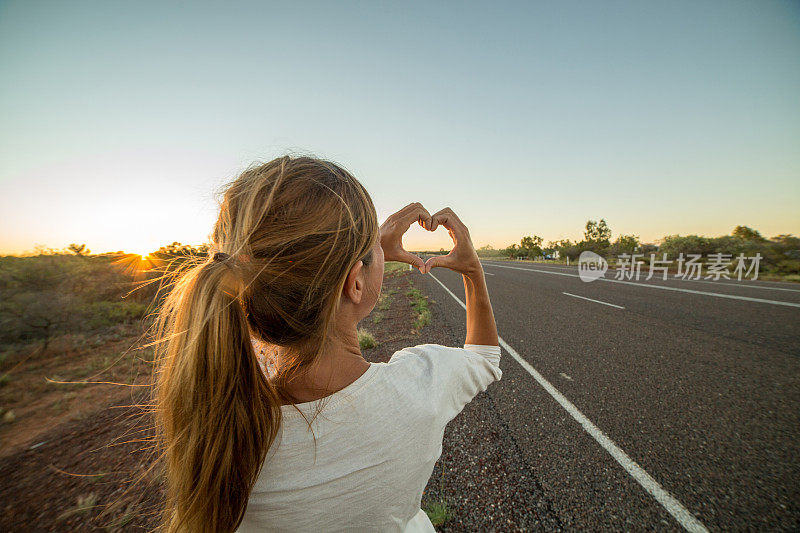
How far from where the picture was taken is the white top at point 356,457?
73 cm

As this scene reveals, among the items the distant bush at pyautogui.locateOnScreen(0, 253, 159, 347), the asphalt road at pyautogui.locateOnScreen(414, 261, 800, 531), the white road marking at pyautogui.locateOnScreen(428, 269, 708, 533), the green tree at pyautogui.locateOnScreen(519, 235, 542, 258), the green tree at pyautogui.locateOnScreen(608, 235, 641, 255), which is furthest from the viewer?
the green tree at pyautogui.locateOnScreen(519, 235, 542, 258)

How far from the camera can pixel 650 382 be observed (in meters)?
3.49

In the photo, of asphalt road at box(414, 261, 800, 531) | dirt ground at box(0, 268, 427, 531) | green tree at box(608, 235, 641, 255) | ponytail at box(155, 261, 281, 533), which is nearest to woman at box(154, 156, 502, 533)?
ponytail at box(155, 261, 281, 533)

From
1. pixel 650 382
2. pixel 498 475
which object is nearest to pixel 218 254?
pixel 498 475

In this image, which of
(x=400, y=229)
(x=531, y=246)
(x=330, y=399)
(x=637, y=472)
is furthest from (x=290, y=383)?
(x=531, y=246)

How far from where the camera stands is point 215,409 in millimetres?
711

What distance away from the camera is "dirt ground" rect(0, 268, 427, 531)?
2.08 meters

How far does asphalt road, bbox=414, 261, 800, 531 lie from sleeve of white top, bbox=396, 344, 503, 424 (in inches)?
61.7

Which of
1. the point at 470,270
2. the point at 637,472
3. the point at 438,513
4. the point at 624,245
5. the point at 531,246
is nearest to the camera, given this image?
the point at 470,270

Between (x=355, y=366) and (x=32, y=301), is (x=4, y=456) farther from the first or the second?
(x=32, y=301)

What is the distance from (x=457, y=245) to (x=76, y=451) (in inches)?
163

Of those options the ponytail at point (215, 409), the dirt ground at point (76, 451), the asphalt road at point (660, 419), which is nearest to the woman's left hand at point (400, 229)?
the ponytail at point (215, 409)

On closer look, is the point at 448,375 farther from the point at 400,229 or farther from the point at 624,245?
the point at 624,245

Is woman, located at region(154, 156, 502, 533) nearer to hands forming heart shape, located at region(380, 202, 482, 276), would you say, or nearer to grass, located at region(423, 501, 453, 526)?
hands forming heart shape, located at region(380, 202, 482, 276)
